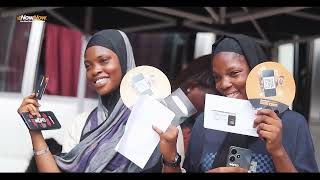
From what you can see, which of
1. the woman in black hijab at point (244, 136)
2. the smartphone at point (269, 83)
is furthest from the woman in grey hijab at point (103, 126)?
the smartphone at point (269, 83)

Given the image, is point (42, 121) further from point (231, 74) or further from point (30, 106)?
point (231, 74)

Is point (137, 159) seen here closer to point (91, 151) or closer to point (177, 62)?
point (91, 151)

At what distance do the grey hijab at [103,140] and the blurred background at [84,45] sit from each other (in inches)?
3.5

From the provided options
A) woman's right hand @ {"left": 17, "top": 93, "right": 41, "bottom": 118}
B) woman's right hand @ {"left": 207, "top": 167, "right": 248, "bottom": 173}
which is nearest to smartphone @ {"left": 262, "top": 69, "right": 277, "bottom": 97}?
woman's right hand @ {"left": 207, "top": 167, "right": 248, "bottom": 173}

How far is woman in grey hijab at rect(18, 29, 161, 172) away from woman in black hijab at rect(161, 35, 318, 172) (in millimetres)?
303

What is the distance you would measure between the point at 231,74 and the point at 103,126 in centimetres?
78

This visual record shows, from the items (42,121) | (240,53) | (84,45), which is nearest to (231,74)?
(240,53)

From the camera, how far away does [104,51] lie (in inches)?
95.4

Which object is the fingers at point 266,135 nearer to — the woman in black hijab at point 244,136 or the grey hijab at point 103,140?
the woman in black hijab at point 244,136

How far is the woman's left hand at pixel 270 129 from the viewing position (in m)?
2.19

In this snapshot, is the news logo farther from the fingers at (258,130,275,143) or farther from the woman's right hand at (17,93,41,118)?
the fingers at (258,130,275,143)
